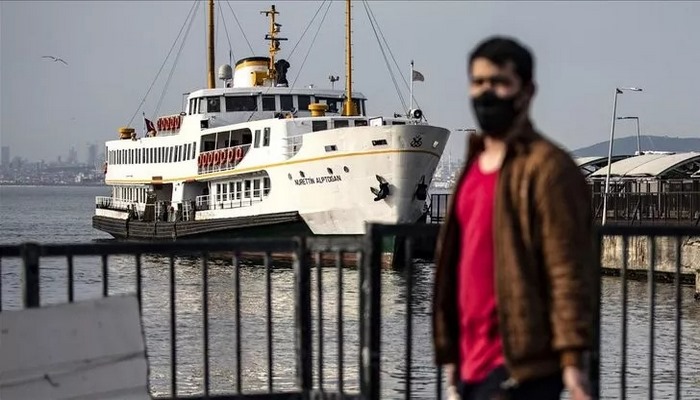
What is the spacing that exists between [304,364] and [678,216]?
1472 inches

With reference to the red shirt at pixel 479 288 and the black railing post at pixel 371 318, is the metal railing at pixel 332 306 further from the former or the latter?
the red shirt at pixel 479 288

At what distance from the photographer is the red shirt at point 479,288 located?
378 cm

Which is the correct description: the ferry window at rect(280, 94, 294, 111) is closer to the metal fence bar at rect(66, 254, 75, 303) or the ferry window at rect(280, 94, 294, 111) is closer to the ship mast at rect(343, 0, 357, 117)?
the ship mast at rect(343, 0, 357, 117)

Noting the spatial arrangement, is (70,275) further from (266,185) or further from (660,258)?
(266,185)

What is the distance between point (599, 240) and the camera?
19.2 feet

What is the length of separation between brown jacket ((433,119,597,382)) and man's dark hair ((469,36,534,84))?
0.20 metres

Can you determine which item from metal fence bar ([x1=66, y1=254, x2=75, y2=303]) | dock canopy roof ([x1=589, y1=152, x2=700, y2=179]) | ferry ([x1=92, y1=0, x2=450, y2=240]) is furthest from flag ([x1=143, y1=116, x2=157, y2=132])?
metal fence bar ([x1=66, y1=254, x2=75, y2=303])

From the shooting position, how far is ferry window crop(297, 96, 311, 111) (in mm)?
44969

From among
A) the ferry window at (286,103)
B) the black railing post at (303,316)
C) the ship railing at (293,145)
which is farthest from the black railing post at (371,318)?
the ferry window at (286,103)

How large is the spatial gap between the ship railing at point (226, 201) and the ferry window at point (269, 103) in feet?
13.7

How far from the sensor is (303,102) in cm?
4503

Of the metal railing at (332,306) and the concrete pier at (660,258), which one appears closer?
the metal railing at (332,306)

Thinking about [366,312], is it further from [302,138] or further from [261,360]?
[302,138]

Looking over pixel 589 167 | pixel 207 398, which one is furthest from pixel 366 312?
pixel 589 167
